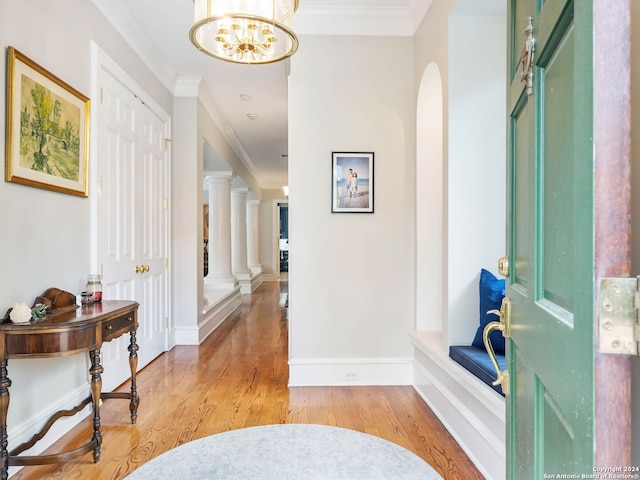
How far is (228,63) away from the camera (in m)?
3.85

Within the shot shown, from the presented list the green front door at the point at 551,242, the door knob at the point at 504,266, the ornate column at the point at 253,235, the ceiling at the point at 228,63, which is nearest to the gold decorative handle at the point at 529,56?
the green front door at the point at 551,242

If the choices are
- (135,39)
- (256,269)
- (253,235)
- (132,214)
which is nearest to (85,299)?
(132,214)

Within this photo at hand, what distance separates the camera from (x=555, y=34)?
2.27ft

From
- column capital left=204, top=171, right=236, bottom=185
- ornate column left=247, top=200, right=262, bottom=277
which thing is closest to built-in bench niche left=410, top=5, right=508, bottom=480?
column capital left=204, top=171, right=236, bottom=185

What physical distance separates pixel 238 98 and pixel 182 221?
1.69 metres

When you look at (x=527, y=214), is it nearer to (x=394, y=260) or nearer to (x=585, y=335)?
(x=585, y=335)

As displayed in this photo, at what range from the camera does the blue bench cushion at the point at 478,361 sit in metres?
1.88

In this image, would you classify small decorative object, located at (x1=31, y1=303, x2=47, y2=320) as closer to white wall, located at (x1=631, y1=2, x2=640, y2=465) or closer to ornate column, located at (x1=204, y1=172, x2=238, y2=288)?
white wall, located at (x1=631, y1=2, x2=640, y2=465)

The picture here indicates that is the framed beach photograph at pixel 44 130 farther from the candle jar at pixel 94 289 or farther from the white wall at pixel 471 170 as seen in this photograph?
the white wall at pixel 471 170

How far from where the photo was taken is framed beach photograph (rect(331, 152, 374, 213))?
307 cm

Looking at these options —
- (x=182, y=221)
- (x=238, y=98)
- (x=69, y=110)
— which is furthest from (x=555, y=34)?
(x=238, y=98)

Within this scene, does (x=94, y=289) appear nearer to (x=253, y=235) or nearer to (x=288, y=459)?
(x=288, y=459)

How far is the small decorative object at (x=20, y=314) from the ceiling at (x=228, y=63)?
2.14 metres

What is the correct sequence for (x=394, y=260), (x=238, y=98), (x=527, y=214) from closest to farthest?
(x=527, y=214) < (x=394, y=260) < (x=238, y=98)
